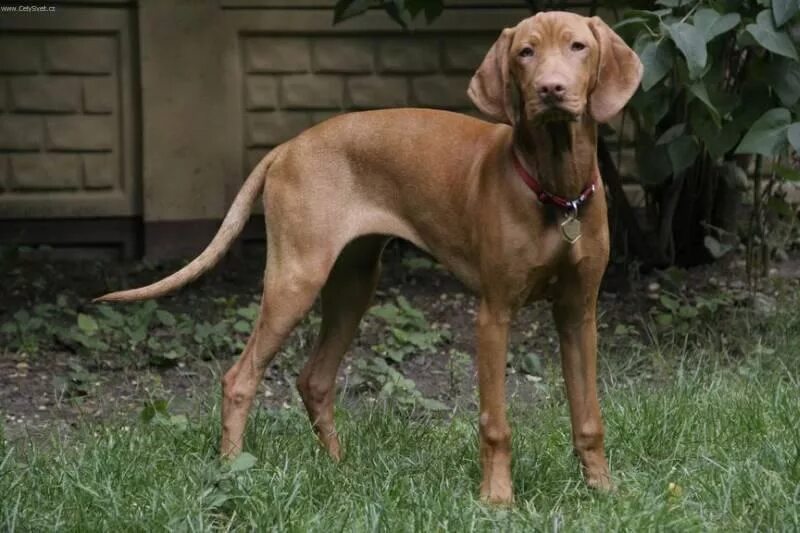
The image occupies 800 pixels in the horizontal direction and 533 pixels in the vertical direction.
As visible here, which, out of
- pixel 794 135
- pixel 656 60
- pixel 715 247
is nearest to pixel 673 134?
pixel 794 135

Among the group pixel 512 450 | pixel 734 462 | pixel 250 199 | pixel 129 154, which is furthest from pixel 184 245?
pixel 734 462

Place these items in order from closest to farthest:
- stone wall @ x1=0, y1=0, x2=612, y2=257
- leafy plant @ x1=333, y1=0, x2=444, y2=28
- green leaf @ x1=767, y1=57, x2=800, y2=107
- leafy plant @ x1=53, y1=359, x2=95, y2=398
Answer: green leaf @ x1=767, y1=57, x2=800, y2=107 → leafy plant @ x1=53, y1=359, x2=95, y2=398 → leafy plant @ x1=333, y1=0, x2=444, y2=28 → stone wall @ x1=0, y1=0, x2=612, y2=257

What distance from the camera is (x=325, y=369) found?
588cm

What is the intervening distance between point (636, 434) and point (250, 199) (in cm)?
173

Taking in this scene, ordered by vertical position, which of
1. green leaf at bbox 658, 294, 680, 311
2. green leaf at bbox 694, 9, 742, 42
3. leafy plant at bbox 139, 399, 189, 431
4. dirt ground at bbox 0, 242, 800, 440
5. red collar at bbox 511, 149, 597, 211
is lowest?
dirt ground at bbox 0, 242, 800, 440

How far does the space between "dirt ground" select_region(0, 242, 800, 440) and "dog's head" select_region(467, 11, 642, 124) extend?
198 cm

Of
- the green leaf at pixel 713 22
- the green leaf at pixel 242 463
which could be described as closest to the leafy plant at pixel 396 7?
the green leaf at pixel 713 22

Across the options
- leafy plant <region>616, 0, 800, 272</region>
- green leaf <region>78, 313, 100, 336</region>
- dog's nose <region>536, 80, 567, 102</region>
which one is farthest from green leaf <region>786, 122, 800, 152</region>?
green leaf <region>78, 313, 100, 336</region>

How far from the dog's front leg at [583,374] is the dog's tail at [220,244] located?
1312 mm

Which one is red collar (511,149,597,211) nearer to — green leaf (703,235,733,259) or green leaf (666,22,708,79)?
green leaf (666,22,708,79)

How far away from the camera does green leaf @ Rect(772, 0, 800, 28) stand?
603 cm

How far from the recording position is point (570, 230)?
16.2ft

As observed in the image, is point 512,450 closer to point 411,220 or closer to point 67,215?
point 411,220

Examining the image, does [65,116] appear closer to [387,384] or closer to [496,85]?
[387,384]
